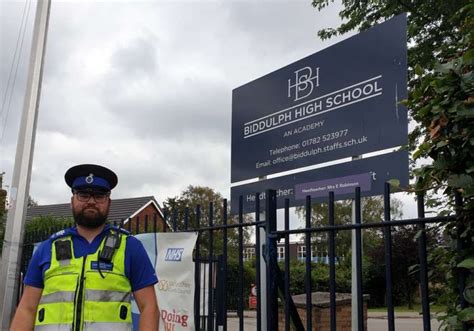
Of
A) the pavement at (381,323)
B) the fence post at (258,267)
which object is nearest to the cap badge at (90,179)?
the fence post at (258,267)

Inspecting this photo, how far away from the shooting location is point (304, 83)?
5.13 metres

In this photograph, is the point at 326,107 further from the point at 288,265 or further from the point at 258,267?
the point at 288,265

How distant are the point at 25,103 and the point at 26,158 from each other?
0.82 meters

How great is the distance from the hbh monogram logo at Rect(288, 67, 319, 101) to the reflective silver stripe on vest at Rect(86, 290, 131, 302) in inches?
111

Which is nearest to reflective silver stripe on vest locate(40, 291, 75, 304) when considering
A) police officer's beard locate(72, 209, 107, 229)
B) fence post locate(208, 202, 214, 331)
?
police officer's beard locate(72, 209, 107, 229)

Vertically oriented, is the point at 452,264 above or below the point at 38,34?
below

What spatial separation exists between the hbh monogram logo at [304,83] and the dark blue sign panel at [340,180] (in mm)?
743

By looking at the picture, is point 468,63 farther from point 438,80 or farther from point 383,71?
point 383,71

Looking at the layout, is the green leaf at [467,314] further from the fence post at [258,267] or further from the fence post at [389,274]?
the fence post at [258,267]

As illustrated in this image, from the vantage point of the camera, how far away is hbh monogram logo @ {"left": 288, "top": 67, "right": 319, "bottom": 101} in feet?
16.5

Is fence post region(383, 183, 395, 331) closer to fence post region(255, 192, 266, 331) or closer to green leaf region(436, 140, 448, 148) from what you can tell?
green leaf region(436, 140, 448, 148)

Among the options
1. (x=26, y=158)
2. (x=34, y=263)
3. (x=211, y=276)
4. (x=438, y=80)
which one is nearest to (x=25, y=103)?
(x=26, y=158)

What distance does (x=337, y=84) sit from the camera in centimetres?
482

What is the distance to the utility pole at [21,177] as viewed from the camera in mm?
7410
